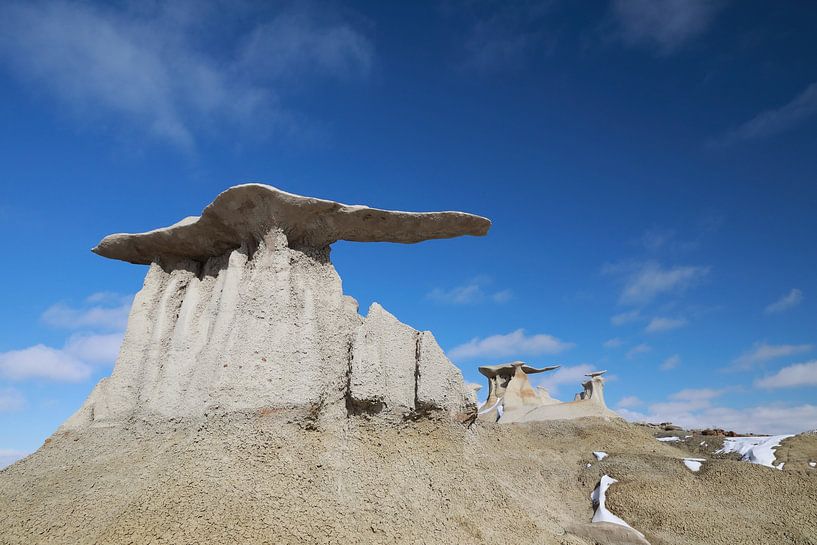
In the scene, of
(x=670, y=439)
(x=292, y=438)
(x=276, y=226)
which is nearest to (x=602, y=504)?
(x=292, y=438)

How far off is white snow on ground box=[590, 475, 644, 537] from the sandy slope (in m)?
0.26

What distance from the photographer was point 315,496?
6125 mm

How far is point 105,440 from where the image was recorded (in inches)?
299

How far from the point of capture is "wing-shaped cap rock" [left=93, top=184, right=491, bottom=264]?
783 centimetres

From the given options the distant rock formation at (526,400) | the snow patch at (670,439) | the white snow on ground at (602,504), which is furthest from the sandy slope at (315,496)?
the snow patch at (670,439)

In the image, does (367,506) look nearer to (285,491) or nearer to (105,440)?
(285,491)

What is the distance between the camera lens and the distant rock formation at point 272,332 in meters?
7.05

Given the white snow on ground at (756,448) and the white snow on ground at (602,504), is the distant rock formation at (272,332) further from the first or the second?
the white snow on ground at (756,448)

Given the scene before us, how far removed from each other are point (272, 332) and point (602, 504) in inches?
271

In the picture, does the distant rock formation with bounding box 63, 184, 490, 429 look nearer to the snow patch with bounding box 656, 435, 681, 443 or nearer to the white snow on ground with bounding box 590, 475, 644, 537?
the white snow on ground with bounding box 590, 475, 644, 537

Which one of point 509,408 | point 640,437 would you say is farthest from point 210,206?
point 509,408

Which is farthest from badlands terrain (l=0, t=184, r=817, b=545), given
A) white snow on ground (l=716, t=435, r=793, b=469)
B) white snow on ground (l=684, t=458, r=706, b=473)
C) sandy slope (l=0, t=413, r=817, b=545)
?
white snow on ground (l=716, t=435, r=793, b=469)

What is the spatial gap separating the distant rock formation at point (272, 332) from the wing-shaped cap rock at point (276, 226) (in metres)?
0.02

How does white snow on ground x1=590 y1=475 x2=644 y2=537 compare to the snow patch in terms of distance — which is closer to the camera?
white snow on ground x1=590 y1=475 x2=644 y2=537
